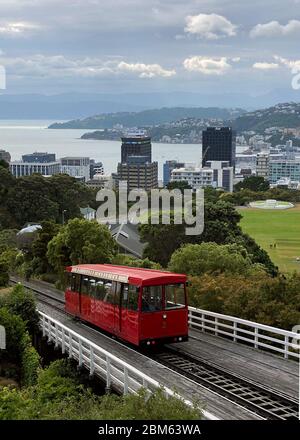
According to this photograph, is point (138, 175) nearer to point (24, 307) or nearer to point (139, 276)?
point (24, 307)

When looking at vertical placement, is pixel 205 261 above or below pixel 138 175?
above

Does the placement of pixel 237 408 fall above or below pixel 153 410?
below

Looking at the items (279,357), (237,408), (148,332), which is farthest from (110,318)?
(237,408)

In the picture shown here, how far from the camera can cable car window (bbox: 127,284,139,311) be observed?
15.2m

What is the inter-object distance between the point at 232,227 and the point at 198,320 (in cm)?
3406

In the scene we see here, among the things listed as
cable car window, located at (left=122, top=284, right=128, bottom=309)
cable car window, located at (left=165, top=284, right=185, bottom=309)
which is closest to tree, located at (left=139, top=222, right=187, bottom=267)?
cable car window, located at (left=122, top=284, right=128, bottom=309)

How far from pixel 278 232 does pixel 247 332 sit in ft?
231

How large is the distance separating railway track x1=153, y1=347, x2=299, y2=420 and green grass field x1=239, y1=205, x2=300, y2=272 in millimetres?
41265

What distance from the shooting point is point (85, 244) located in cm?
3312

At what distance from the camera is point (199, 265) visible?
91.9 feet

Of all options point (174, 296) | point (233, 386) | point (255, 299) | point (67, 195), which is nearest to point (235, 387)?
point (233, 386)

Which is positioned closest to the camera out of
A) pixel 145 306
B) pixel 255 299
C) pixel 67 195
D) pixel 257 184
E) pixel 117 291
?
pixel 145 306

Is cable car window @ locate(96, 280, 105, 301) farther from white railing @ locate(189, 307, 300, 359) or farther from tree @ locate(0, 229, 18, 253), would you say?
tree @ locate(0, 229, 18, 253)
